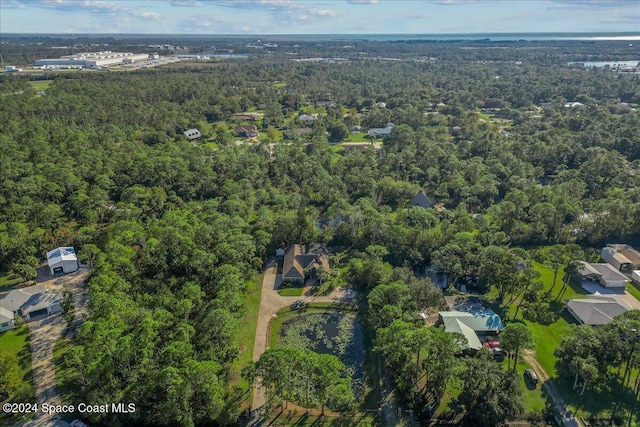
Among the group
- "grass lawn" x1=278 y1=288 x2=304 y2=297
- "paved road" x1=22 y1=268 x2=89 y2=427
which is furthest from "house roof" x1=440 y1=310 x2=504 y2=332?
"paved road" x1=22 y1=268 x2=89 y2=427

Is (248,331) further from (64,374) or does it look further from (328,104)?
(328,104)

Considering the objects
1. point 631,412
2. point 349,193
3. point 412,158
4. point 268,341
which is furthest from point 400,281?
point 412,158

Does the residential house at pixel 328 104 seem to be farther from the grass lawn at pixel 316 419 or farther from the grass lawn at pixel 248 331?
the grass lawn at pixel 316 419

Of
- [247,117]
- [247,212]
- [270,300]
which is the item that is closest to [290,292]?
[270,300]

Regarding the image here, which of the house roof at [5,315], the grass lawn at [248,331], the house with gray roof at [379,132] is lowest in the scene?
the grass lawn at [248,331]

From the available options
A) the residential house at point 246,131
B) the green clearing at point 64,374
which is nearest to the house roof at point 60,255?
the green clearing at point 64,374
